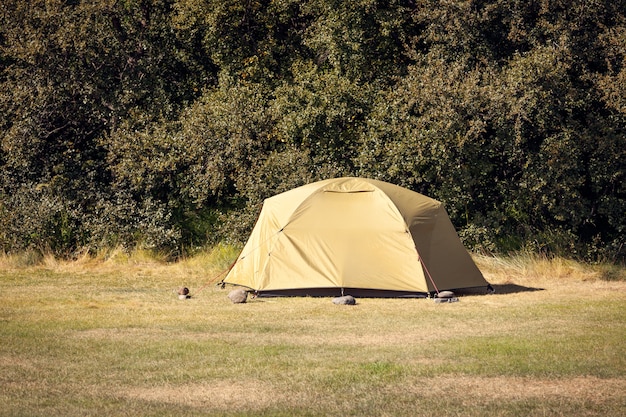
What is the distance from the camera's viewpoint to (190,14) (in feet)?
77.8

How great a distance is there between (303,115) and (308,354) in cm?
1269

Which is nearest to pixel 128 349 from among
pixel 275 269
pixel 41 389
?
pixel 41 389

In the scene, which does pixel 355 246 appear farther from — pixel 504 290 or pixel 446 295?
pixel 504 290

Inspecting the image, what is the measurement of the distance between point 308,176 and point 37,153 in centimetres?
688

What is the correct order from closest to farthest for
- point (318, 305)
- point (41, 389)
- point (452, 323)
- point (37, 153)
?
point (41, 389), point (452, 323), point (318, 305), point (37, 153)

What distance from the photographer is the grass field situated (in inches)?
312

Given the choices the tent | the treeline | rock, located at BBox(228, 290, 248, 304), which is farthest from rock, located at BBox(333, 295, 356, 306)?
the treeline

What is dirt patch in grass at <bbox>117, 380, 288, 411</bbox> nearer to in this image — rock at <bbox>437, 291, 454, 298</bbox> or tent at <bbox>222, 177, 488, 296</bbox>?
rock at <bbox>437, 291, 454, 298</bbox>

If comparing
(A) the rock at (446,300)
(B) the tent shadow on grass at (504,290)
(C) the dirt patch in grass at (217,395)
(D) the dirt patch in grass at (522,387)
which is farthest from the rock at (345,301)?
(C) the dirt patch in grass at (217,395)

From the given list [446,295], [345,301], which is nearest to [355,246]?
[345,301]

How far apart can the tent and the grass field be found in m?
0.57

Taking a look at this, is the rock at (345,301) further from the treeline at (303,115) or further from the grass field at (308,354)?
the treeline at (303,115)

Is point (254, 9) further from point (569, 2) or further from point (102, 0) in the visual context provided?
point (569, 2)

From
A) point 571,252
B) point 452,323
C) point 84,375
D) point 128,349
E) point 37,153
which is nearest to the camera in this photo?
point 84,375
